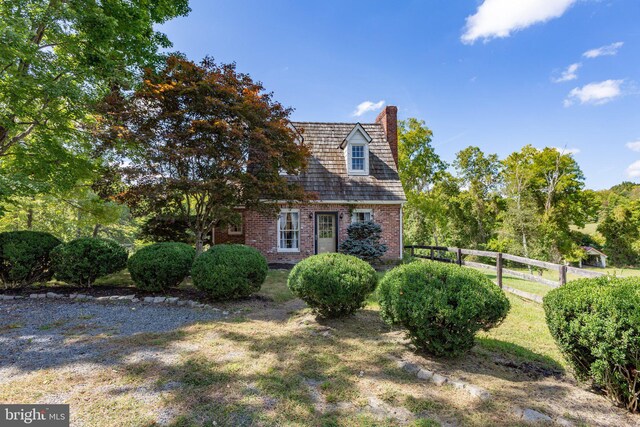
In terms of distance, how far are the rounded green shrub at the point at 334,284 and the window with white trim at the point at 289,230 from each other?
7.90m

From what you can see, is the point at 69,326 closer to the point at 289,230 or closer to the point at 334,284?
the point at 334,284

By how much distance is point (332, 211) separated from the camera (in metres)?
13.4

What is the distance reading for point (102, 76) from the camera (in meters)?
8.60

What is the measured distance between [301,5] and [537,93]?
36.5 feet

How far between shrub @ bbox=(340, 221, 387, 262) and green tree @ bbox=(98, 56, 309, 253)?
15.3 feet

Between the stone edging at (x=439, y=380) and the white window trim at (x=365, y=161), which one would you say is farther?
the white window trim at (x=365, y=161)

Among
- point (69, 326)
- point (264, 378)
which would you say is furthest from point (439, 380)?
point (69, 326)

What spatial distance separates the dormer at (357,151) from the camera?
46.0 feet

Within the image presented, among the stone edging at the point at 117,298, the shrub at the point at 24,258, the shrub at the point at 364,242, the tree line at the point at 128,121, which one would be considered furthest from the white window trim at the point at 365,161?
the shrub at the point at 24,258

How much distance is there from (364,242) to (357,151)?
14.8 ft

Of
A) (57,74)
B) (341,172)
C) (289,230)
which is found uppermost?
(57,74)

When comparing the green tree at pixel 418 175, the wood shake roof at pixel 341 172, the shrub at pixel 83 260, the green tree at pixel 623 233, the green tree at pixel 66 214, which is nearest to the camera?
the shrub at pixel 83 260

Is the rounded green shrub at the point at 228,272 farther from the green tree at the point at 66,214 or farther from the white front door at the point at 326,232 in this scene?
the white front door at the point at 326,232

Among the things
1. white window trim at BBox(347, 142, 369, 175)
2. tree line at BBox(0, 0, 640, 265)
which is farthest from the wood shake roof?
tree line at BBox(0, 0, 640, 265)
